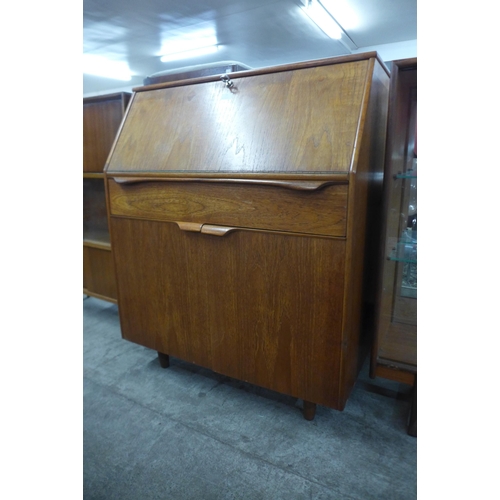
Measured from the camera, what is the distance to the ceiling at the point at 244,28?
3711 millimetres

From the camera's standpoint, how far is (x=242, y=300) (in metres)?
1.40

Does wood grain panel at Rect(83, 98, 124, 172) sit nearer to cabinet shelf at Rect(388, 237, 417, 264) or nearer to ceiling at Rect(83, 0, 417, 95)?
cabinet shelf at Rect(388, 237, 417, 264)

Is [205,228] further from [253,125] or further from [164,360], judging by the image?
[164,360]

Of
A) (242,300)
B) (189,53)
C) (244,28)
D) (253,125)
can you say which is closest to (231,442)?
(242,300)

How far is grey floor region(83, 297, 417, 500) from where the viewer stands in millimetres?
1186

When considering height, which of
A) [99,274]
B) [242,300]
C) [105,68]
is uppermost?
[105,68]

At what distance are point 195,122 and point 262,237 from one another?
23.2 inches

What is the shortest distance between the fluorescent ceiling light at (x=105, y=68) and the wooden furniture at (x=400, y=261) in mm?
5780

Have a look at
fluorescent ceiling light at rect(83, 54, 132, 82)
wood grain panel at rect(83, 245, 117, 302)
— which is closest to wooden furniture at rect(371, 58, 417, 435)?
wood grain panel at rect(83, 245, 117, 302)

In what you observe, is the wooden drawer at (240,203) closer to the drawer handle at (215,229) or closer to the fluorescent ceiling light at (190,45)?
the drawer handle at (215,229)

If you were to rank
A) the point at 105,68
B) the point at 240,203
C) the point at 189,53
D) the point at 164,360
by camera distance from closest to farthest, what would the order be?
the point at 240,203, the point at 164,360, the point at 189,53, the point at 105,68

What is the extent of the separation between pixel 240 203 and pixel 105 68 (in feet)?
21.3

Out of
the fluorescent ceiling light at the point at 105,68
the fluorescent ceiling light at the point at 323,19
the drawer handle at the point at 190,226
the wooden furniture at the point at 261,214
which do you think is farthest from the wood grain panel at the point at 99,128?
the fluorescent ceiling light at the point at 105,68
